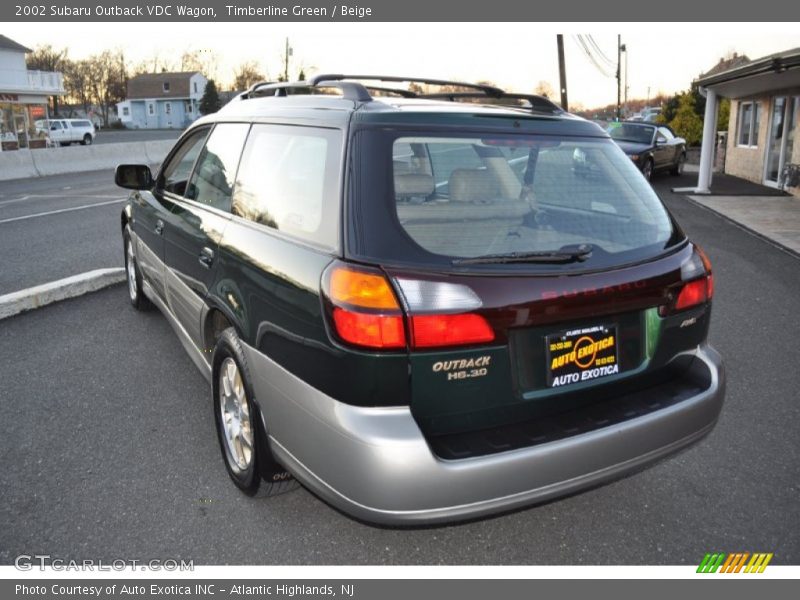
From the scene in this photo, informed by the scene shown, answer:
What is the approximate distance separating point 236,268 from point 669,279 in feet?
6.04

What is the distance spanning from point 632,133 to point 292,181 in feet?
69.6

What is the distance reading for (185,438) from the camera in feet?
12.5

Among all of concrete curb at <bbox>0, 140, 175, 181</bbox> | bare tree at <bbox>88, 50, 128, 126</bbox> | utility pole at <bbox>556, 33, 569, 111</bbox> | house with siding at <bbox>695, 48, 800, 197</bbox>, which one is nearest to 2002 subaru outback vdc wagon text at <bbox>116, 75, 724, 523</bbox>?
house with siding at <bbox>695, 48, 800, 197</bbox>

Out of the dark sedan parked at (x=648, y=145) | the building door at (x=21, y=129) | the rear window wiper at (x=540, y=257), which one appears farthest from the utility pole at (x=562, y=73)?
the building door at (x=21, y=129)

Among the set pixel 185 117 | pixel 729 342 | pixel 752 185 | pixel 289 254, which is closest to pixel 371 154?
pixel 289 254

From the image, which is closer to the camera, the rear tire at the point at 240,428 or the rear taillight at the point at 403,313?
the rear taillight at the point at 403,313

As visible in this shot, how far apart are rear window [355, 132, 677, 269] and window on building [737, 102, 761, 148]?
2072 centimetres

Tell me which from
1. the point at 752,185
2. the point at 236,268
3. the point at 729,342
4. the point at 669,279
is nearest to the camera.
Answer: the point at 669,279

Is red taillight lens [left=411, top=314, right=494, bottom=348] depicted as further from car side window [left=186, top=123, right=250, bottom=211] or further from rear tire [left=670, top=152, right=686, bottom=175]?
rear tire [left=670, top=152, right=686, bottom=175]

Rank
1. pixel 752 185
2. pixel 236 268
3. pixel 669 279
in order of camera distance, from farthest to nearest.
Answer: pixel 752 185 < pixel 236 268 < pixel 669 279

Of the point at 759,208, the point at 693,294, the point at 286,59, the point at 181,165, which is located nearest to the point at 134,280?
the point at 181,165

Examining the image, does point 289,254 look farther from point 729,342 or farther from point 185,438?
point 729,342

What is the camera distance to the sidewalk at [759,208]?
1103 cm

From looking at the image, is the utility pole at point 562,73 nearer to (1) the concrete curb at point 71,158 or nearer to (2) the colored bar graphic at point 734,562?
(1) the concrete curb at point 71,158
